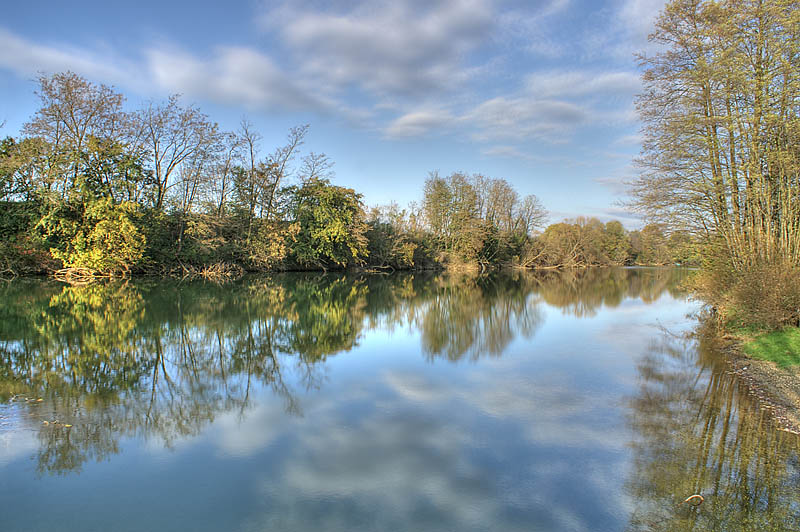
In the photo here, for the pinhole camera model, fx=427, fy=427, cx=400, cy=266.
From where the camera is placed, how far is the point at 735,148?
10.4 m

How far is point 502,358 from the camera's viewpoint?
8.45 metres

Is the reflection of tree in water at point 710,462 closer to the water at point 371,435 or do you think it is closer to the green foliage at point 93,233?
the water at point 371,435

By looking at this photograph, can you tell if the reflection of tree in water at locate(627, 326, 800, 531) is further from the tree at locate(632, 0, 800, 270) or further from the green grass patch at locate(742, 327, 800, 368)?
the tree at locate(632, 0, 800, 270)

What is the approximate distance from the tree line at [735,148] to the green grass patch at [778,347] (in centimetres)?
37

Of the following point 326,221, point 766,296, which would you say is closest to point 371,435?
point 766,296

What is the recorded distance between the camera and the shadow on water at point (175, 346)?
4.82 metres

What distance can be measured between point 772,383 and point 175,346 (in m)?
10.3

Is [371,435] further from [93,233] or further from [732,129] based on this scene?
→ [93,233]

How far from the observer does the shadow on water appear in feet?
15.8

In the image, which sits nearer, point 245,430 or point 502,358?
point 245,430

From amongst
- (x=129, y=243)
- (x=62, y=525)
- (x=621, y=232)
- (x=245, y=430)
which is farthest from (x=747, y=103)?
(x=621, y=232)

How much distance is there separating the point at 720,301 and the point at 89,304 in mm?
17742

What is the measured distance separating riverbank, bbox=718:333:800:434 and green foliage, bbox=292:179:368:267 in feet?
84.6

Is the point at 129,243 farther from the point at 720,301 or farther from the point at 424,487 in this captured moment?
the point at 720,301
